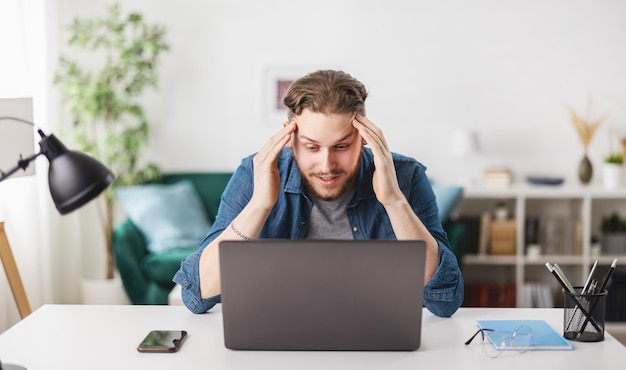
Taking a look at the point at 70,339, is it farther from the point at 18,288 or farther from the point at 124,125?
the point at 124,125

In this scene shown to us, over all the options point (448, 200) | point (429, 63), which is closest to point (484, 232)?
point (448, 200)

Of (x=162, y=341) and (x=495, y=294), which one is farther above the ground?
(x=162, y=341)

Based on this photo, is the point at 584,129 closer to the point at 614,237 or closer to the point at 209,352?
the point at 614,237

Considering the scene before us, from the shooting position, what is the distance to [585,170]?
4.45 meters

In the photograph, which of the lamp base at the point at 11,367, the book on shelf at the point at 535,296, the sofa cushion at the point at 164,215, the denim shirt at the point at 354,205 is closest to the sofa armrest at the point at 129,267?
the sofa cushion at the point at 164,215

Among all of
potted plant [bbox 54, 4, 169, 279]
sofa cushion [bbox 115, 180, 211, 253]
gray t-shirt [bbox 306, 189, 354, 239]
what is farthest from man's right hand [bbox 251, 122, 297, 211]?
potted plant [bbox 54, 4, 169, 279]

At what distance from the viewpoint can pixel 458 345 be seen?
159 cm

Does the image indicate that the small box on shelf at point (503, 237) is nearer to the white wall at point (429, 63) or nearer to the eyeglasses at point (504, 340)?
the white wall at point (429, 63)

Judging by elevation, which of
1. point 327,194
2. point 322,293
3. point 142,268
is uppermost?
point 327,194

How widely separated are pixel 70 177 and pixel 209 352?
46 centimetres

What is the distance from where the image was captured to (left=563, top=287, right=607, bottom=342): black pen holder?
63.6 inches

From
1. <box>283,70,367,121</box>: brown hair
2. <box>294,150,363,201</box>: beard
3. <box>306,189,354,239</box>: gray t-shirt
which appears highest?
<box>283,70,367,121</box>: brown hair

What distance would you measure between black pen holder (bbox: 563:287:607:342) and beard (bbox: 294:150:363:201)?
2.24 ft

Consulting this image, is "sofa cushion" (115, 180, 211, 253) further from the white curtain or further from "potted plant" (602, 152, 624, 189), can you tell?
"potted plant" (602, 152, 624, 189)
